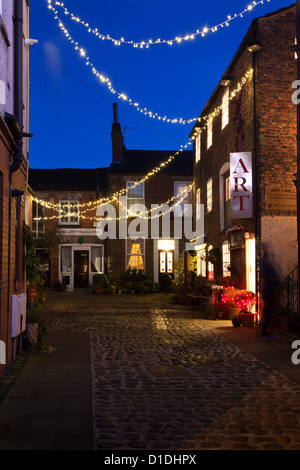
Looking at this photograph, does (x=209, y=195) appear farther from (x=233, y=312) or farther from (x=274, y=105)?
(x=274, y=105)

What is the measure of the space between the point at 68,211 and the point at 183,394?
21973 mm

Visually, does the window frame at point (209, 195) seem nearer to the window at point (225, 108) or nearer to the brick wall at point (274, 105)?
the window at point (225, 108)

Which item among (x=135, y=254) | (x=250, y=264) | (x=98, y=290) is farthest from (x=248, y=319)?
(x=135, y=254)

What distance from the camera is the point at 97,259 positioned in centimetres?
2714

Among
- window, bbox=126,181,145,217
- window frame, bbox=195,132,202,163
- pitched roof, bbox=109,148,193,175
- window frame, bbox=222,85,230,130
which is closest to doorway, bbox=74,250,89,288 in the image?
window, bbox=126,181,145,217

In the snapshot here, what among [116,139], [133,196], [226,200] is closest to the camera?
[226,200]

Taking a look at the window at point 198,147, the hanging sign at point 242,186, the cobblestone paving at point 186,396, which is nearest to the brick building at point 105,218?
the window at point 198,147

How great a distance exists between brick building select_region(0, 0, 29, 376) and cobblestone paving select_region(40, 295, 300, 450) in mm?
1511

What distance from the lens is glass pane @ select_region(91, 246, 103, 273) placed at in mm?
27047

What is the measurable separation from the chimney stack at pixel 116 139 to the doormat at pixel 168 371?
21177mm

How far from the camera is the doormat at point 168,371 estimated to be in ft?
23.2

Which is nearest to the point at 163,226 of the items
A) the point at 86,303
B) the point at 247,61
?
the point at 86,303

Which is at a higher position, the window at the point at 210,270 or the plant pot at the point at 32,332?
the window at the point at 210,270

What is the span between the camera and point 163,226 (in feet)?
88.0
